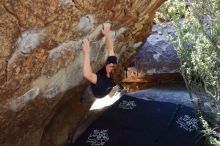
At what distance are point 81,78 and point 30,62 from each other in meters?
1.27

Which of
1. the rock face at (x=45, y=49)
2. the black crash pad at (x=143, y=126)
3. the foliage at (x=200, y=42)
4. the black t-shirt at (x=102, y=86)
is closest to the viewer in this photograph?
the rock face at (x=45, y=49)

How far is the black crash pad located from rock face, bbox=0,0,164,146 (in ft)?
2.74

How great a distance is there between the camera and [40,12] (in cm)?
363

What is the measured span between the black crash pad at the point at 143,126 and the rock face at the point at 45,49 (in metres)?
0.83

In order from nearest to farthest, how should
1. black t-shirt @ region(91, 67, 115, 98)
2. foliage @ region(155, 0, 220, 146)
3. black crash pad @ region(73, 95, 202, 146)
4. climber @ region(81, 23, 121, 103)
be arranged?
climber @ region(81, 23, 121, 103)
black t-shirt @ region(91, 67, 115, 98)
foliage @ region(155, 0, 220, 146)
black crash pad @ region(73, 95, 202, 146)

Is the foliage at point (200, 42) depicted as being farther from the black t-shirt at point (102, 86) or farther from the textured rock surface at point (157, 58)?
the textured rock surface at point (157, 58)

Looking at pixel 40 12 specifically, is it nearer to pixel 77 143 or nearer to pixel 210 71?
pixel 210 71

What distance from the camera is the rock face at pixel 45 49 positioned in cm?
360

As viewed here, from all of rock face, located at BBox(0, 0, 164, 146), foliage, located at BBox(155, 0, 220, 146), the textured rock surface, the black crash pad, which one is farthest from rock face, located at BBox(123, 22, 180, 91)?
rock face, located at BBox(0, 0, 164, 146)

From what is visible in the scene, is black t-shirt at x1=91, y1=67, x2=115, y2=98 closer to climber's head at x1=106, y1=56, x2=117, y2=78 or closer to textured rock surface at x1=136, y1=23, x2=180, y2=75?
climber's head at x1=106, y1=56, x2=117, y2=78

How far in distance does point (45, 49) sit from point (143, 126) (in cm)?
276

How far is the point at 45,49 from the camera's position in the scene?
4055 millimetres

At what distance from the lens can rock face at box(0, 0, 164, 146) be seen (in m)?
3.60

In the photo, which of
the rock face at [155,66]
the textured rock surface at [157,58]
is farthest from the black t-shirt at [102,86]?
the textured rock surface at [157,58]
